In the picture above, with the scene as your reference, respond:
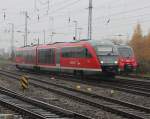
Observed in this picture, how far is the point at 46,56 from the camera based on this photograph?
38906 millimetres

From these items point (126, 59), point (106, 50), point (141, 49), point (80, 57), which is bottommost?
point (126, 59)

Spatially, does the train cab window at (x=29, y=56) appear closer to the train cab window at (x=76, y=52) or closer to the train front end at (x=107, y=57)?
the train cab window at (x=76, y=52)

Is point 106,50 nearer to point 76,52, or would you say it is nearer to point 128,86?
point 76,52

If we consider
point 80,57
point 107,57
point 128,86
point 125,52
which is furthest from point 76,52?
point 125,52

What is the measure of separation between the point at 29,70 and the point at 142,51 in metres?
20.1

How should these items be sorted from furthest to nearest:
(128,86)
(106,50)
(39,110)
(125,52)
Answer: (125,52), (106,50), (128,86), (39,110)

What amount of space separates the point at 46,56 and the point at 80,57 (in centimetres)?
871

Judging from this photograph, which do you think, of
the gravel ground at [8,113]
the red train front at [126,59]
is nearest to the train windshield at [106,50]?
the red train front at [126,59]

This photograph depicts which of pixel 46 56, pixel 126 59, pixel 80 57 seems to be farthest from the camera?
pixel 46 56

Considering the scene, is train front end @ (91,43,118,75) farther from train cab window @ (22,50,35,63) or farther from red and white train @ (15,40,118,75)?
train cab window @ (22,50,35,63)

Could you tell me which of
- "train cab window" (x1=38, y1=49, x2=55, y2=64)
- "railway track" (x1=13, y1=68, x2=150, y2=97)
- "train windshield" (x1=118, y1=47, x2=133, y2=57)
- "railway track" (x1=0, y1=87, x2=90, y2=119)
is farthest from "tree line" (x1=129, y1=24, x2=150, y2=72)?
"railway track" (x1=0, y1=87, x2=90, y2=119)

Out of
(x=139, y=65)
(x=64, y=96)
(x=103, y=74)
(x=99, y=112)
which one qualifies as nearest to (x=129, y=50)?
(x=139, y=65)

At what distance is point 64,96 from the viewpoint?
2006cm

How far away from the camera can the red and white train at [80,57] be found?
95.2 ft
